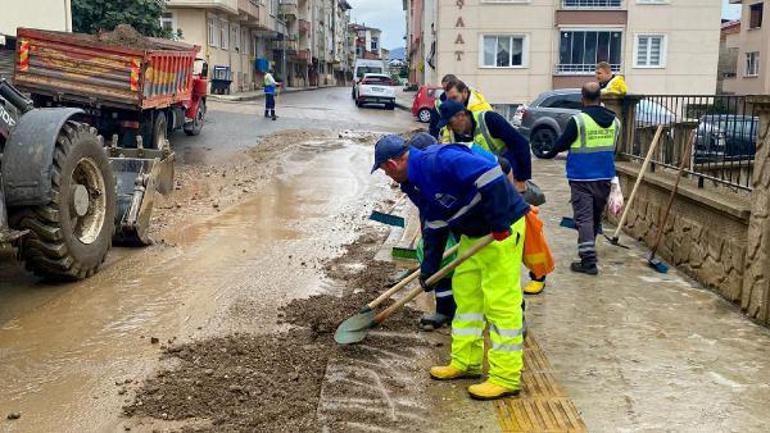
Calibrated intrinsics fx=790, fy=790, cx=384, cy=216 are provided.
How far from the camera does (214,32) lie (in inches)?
1590

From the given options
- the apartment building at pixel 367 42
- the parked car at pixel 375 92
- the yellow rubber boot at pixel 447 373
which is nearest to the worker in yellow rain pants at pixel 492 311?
the yellow rubber boot at pixel 447 373

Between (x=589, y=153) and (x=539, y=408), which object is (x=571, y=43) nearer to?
(x=589, y=153)

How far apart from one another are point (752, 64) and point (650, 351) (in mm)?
45749

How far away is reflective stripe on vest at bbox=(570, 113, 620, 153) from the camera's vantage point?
729 cm

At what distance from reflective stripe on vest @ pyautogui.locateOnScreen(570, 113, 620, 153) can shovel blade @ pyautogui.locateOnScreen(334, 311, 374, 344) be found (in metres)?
3.15

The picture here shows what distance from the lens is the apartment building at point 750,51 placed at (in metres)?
42.6

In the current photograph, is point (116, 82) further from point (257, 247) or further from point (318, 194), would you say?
→ point (257, 247)

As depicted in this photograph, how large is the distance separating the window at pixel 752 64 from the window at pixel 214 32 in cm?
2972

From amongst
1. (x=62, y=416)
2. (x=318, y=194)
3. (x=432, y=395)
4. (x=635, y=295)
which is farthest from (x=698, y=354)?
(x=318, y=194)

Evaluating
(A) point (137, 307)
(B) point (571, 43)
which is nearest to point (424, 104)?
(B) point (571, 43)

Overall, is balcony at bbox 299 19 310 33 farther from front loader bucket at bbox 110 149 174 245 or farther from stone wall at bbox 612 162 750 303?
stone wall at bbox 612 162 750 303

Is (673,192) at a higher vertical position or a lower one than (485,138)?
lower

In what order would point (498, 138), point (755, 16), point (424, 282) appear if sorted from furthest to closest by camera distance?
1. point (755, 16)
2. point (498, 138)
3. point (424, 282)

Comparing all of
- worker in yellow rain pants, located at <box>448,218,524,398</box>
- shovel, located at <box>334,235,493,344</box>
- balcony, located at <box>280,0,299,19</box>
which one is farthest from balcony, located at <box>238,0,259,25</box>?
worker in yellow rain pants, located at <box>448,218,524,398</box>
